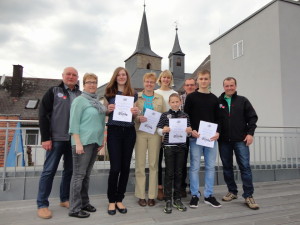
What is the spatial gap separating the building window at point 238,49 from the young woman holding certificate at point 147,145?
732cm

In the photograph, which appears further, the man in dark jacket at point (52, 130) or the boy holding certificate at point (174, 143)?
the boy holding certificate at point (174, 143)

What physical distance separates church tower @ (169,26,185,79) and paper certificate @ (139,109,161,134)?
133ft

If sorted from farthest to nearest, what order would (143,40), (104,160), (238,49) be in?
1. (143,40)
2. (238,49)
3. (104,160)

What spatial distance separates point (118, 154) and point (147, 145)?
1.48 feet

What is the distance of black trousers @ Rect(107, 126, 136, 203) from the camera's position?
2.79m

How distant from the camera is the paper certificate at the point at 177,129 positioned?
2979 millimetres

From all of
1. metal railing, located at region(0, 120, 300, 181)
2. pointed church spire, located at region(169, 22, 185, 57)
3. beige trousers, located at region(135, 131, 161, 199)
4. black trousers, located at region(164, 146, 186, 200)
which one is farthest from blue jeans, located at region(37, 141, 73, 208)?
pointed church spire, located at region(169, 22, 185, 57)

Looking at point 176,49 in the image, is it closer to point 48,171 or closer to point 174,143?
point 174,143

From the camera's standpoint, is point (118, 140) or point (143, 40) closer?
point (118, 140)

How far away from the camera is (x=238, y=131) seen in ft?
10.6

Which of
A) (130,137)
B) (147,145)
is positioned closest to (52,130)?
(130,137)

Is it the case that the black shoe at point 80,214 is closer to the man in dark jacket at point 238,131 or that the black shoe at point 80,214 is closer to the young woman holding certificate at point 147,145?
the young woman holding certificate at point 147,145

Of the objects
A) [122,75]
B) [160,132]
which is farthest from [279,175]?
[122,75]

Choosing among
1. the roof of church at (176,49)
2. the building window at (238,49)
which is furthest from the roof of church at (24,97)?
the roof of church at (176,49)
